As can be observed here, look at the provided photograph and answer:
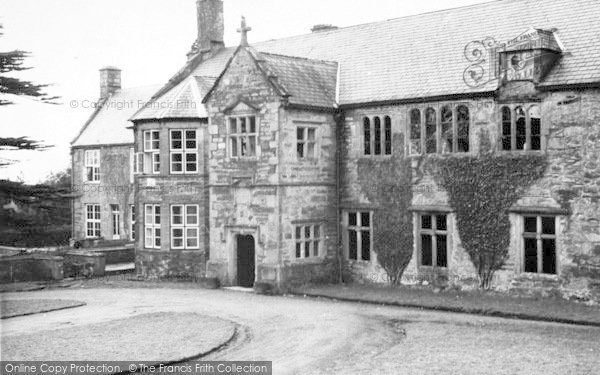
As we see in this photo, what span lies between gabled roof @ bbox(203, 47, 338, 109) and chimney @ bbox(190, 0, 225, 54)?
9412 millimetres

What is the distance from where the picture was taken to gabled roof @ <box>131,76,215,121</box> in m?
30.0

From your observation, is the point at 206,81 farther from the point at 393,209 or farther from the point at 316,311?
the point at 316,311

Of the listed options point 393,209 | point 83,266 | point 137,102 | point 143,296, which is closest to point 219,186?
point 143,296

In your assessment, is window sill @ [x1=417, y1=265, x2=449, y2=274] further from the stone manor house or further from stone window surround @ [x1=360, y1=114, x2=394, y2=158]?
stone window surround @ [x1=360, y1=114, x2=394, y2=158]

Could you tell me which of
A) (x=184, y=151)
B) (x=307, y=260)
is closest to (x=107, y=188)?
(x=184, y=151)

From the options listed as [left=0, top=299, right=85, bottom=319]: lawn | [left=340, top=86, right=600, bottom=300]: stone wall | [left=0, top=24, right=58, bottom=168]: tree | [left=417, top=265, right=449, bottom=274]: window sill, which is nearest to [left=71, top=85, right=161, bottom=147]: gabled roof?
[left=0, top=299, right=85, bottom=319]: lawn

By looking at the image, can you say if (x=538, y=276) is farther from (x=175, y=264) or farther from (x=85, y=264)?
(x=85, y=264)

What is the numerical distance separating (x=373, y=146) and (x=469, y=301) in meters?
6.70

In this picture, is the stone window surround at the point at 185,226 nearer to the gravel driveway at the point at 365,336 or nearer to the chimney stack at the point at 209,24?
the gravel driveway at the point at 365,336

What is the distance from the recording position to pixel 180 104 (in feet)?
99.6

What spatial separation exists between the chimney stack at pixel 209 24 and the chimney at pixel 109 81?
38.4ft

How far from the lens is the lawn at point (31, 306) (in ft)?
72.8

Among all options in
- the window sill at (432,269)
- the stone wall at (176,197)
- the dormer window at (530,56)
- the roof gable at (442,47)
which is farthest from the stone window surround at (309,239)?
the dormer window at (530,56)

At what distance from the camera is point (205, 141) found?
3009cm
